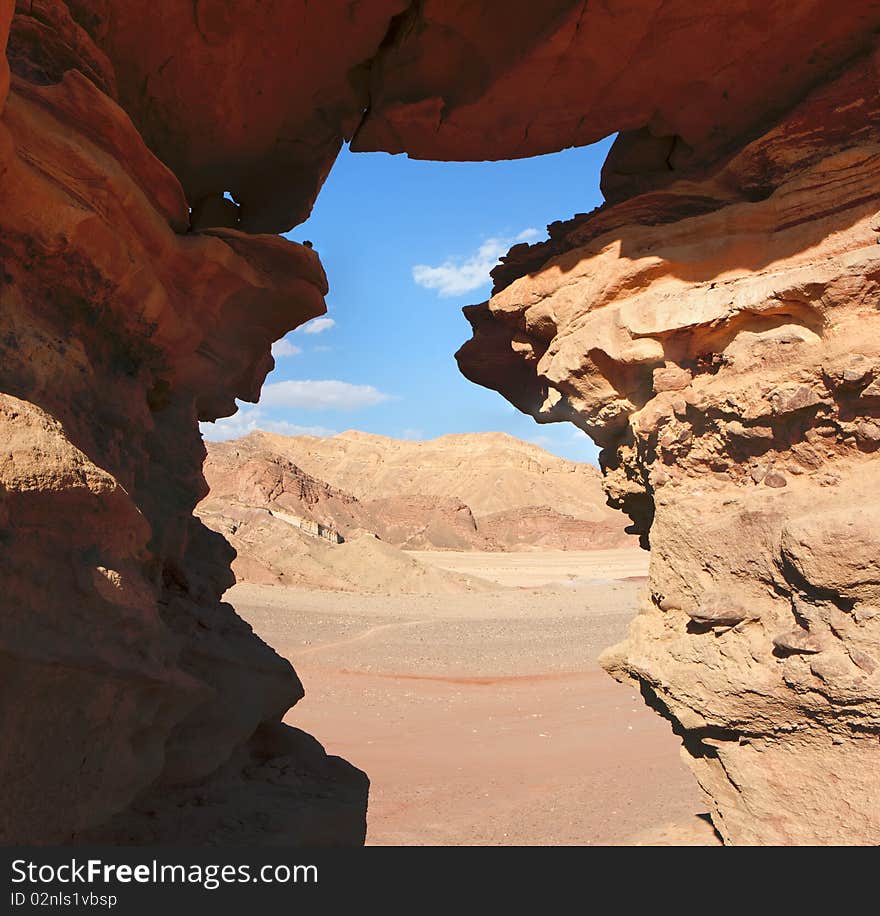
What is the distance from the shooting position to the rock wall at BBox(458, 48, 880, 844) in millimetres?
3676

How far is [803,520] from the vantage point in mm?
3748

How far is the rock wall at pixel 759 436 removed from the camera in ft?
12.1

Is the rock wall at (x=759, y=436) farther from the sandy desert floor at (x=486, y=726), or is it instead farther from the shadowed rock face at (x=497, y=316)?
the sandy desert floor at (x=486, y=726)

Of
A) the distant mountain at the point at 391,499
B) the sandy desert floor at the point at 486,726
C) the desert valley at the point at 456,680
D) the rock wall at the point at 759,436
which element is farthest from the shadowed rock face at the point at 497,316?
the distant mountain at the point at 391,499

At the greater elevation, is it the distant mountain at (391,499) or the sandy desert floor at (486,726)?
the distant mountain at (391,499)

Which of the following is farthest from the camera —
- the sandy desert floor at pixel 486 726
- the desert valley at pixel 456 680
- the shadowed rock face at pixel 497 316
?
the desert valley at pixel 456 680

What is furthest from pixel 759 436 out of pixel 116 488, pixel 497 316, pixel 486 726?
pixel 486 726

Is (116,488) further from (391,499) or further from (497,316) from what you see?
(391,499)

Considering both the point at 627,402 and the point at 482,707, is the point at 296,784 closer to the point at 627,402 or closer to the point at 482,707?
the point at 627,402

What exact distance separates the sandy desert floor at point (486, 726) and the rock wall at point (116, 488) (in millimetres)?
1910

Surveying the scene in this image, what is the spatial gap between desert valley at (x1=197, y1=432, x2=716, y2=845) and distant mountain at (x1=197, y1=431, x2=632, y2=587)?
0.21 m

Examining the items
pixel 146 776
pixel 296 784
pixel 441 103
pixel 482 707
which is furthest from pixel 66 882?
pixel 482 707

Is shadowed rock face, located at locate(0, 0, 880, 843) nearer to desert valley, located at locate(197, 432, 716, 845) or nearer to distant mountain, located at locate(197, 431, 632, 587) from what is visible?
desert valley, located at locate(197, 432, 716, 845)

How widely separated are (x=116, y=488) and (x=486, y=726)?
7.62 meters
